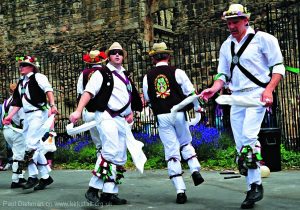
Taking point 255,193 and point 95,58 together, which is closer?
point 255,193

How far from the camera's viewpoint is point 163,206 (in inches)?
234

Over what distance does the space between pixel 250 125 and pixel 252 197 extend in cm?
73

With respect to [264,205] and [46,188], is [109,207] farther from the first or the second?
[46,188]

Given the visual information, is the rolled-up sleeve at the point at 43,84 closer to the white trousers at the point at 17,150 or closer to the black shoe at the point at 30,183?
the black shoe at the point at 30,183

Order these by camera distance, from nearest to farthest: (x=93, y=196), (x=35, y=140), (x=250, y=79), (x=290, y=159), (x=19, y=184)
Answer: (x=250, y=79)
(x=93, y=196)
(x=35, y=140)
(x=19, y=184)
(x=290, y=159)

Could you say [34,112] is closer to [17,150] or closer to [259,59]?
[17,150]

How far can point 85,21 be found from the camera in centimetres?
2083

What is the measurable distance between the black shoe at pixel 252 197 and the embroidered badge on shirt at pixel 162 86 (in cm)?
172

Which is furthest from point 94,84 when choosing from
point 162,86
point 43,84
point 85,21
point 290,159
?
point 85,21

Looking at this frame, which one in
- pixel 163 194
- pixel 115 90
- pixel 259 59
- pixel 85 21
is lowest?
pixel 163 194

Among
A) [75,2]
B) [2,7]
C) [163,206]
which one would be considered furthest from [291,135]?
[2,7]

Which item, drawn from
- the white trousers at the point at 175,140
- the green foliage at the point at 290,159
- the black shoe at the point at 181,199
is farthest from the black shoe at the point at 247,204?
the green foliage at the point at 290,159

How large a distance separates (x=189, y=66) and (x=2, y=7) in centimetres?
1073

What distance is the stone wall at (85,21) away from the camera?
58.4 ft
